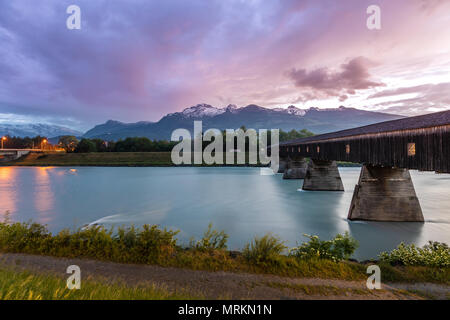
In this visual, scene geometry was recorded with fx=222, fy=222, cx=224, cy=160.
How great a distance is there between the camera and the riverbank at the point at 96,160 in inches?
4625

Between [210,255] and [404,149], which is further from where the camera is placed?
[404,149]

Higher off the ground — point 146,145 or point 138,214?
point 146,145

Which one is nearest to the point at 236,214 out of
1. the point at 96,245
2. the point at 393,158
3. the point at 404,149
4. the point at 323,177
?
the point at 393,158

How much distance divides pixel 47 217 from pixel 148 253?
24.3m

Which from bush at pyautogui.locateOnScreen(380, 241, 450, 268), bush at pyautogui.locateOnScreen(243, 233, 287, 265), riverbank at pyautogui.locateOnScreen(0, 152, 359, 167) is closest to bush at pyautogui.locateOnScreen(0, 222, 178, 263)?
bush at pyautogui.locateOnScreen(243, 233, 287, 265)

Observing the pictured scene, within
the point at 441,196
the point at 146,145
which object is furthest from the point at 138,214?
the point at 146,145

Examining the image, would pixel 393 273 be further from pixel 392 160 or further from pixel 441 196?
pixel 441 196

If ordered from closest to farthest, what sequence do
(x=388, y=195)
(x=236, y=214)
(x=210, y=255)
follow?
1. (x=210, y=255)
2. (x=388, y=195)
3. (x=236, y=214)

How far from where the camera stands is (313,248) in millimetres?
10703

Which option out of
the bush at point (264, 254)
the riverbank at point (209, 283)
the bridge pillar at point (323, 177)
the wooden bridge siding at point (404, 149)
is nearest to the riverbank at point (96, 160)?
the bridge pillar at point (323, 177)

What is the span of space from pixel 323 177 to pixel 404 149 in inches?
1036

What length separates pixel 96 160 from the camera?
124 m

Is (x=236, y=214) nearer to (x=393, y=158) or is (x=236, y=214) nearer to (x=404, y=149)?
(x=393, y=158)

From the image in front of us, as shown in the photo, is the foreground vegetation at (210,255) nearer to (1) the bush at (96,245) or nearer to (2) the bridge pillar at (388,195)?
(1) the bush at (96,245)
